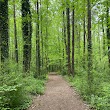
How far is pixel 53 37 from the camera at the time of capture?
3419 cm

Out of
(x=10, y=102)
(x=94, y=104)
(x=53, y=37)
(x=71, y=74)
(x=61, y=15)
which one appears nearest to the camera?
(x=10, y=102)

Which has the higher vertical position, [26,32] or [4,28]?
[26,32]

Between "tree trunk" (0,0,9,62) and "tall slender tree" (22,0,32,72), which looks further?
"tall slender tree" (22,0,32,72)

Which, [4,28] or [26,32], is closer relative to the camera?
[4,28]

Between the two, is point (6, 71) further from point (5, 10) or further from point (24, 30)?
point (24, 30)

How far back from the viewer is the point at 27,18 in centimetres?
1534

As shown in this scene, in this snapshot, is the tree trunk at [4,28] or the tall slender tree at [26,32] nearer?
the tree trunk at [4,28]

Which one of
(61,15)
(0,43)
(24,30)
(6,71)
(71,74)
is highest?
(61,15)

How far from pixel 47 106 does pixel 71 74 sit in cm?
1221

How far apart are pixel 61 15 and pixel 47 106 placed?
2053 cm

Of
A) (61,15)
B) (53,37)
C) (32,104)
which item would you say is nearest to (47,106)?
(32,104)

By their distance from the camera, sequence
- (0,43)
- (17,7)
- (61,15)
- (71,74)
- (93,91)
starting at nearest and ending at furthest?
(93,91) → (0,43) → (71,74) → (17,7) → (61,15)

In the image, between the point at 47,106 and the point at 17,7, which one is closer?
the point at 47,106

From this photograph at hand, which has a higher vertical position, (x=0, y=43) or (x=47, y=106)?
(x=0, y=43)
